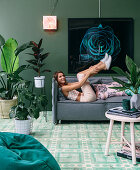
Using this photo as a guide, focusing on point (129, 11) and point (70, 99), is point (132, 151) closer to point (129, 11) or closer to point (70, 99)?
point (70, 99)

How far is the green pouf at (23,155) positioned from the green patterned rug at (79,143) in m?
0.46

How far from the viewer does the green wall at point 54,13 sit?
481 cm

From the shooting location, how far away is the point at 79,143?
9.67 feet

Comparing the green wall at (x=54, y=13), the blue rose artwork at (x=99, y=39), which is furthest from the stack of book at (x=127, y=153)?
the green wall at (x=54, y=13)

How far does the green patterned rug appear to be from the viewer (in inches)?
91.4

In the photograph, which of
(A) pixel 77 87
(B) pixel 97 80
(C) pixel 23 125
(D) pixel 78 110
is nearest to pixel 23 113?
(C) pixel 23 125

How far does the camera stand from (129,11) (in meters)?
4.82

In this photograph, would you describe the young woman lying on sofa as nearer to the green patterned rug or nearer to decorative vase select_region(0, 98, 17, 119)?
the green patterned rug

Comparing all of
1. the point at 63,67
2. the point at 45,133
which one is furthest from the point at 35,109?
the point at 63,67

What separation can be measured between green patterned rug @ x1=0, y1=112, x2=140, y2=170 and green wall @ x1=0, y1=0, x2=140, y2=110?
1.57 metres

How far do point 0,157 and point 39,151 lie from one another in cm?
38

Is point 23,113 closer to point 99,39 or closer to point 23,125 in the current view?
point 23,125

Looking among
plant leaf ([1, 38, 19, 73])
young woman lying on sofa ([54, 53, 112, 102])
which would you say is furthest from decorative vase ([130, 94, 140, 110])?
plant leaf ([1, 38, 19, 73])

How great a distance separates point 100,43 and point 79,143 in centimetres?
252
